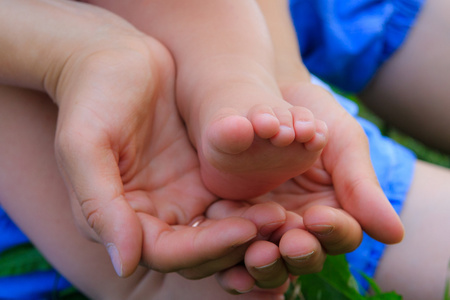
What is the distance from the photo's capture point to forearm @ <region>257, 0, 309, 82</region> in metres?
0.90

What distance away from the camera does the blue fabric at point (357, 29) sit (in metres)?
1.12

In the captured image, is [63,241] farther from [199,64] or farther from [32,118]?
[199,64]

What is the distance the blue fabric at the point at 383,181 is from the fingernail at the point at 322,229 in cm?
31

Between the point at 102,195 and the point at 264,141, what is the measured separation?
0.20 m

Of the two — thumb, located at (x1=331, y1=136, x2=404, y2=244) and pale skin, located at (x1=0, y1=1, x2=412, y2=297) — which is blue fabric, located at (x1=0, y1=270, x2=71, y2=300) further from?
thumb, located at (x1=331, y1=136, x2=404, y2=244)

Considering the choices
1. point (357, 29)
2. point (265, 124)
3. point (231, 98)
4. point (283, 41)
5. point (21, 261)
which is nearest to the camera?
point (265, 124)

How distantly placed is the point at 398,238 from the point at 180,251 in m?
0.26

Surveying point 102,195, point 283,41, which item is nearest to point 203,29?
point 283,41

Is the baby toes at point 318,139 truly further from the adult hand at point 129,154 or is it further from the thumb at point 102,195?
the thumb at point 102,195

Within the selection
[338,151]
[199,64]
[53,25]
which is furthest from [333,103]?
[53,25]

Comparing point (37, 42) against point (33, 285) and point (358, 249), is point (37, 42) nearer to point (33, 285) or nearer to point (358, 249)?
point (33, 285)

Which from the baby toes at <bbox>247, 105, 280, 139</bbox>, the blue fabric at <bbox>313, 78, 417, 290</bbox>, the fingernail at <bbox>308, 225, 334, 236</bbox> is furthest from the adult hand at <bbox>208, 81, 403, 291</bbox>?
the blue fabric at <bbox>313, 78, 417, 290</bbox>

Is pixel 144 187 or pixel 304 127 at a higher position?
pixel 304 127

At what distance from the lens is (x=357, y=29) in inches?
44.2
